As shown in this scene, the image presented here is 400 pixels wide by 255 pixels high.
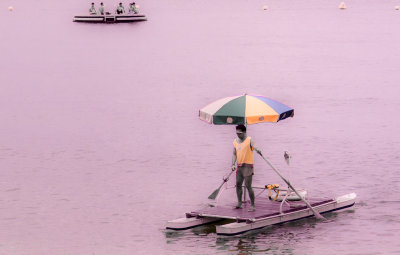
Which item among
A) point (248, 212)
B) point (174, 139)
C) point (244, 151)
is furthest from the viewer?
point (174, 139)

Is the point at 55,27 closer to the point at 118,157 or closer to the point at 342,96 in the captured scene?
the point at 342,96

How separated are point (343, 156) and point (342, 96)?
71.8ft

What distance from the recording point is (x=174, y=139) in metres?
44.2

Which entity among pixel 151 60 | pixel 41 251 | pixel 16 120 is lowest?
pixel 41 251

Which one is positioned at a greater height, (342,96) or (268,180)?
(342,96)

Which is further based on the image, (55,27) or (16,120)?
(55,27)

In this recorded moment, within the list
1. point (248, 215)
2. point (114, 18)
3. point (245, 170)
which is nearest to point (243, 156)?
point (245, 170)

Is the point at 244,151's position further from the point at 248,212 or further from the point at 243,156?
the point at 248,212

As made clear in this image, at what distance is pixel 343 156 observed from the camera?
129 feet

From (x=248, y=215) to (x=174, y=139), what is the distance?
19.7 meters

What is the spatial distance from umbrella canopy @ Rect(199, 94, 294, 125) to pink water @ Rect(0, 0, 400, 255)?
312cm

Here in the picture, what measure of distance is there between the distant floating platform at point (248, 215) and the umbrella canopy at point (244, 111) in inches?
96.2

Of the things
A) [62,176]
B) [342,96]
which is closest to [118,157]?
[62,176]

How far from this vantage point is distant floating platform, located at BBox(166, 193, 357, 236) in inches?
957
